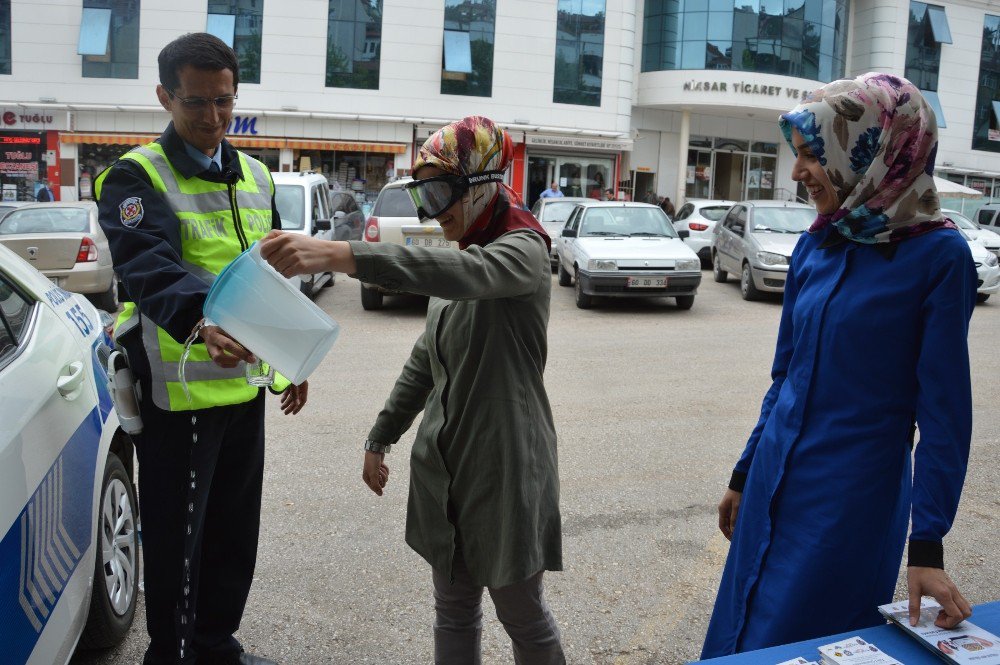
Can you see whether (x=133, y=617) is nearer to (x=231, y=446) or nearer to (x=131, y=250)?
(x=231, y=446)

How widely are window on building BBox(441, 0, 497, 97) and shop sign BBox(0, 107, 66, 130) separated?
1256cm

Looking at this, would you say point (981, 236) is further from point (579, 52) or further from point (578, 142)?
point (579, 52)

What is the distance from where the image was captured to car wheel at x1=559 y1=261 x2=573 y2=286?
47.8ft

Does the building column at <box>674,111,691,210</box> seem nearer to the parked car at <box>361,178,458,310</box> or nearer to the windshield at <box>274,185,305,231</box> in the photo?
the parked car at <box>361,178,458,310</box>

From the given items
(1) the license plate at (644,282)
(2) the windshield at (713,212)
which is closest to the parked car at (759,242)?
(1) the license plate at (644,282)

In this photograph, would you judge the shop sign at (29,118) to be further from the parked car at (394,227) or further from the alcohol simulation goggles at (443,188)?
the alcohol simulation goggles at (443,188)

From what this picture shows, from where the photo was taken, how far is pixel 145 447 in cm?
265

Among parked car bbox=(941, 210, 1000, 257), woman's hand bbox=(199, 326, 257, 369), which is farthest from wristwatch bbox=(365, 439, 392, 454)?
parked car bbox=(941, 210, 1000, 257)

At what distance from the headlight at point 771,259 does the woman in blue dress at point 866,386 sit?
11820mm

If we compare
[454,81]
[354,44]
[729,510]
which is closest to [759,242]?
[729,510]

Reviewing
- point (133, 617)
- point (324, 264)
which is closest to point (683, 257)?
point (133, 617)

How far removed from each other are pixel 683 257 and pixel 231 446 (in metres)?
10.2

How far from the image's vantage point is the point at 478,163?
2180 millimetres

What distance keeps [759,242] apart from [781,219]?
1.18 metres
